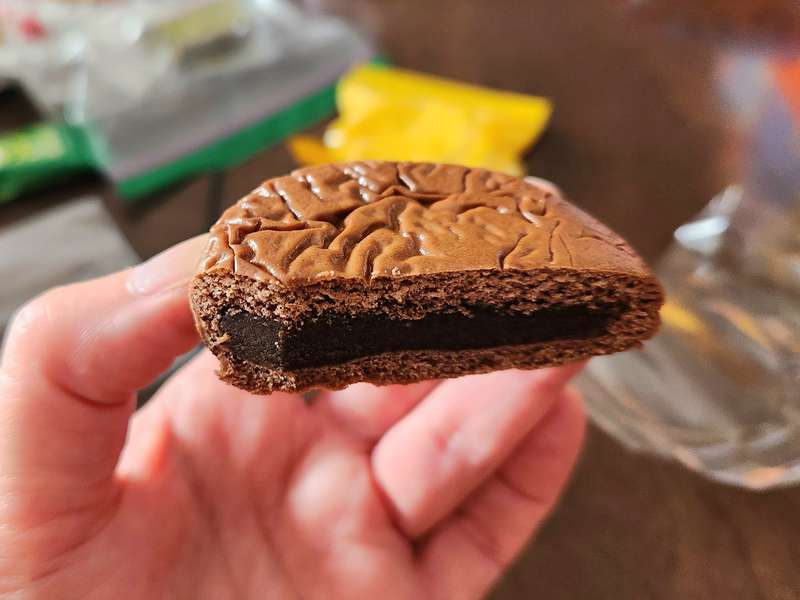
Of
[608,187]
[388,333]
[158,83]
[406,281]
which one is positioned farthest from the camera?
[158,83]

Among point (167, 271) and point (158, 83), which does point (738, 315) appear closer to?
point (167, 271)

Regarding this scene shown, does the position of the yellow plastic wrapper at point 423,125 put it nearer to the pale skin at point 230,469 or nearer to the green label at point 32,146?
the green label at point 32,146

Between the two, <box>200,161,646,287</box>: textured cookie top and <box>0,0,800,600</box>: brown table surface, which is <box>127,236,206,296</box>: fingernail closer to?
<box>200,161,646,287</box>: textured cookie top

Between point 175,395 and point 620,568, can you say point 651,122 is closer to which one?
point 620,568

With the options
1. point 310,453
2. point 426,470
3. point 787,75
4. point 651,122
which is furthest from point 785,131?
point 310,453

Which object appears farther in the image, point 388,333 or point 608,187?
point 608,187

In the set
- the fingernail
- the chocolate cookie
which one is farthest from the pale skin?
the chocolate cookie

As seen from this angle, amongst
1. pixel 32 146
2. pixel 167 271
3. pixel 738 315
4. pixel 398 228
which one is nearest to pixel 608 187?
pixel 738 315
